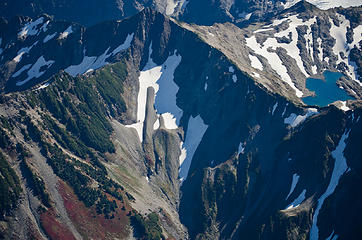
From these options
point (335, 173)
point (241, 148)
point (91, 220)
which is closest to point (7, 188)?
point (91, 220)

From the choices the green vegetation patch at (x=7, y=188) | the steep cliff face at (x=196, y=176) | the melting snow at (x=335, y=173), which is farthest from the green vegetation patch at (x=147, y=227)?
the melting snow at (x=335, y=173)

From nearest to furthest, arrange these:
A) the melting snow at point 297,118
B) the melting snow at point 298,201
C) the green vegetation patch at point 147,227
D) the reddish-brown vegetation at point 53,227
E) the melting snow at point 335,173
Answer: the melting snow at point 335,173, the reddish-brown vegetation at point 53,227, the melting snow at point 298,201, the green vegetation patch at point 147,227, the melting snow at point 297,118

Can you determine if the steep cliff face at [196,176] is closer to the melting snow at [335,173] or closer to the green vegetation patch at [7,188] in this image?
the melting snow at [335,173]

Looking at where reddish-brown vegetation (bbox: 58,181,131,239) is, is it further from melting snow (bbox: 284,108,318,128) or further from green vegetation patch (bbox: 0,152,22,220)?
melting snow (bbox: 284,108,318,128)

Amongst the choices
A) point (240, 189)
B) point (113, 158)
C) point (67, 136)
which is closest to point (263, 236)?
point (240, 189)

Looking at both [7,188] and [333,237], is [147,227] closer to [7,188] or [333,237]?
[7,188]

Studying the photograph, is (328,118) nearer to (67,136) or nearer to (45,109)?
(67,136)
